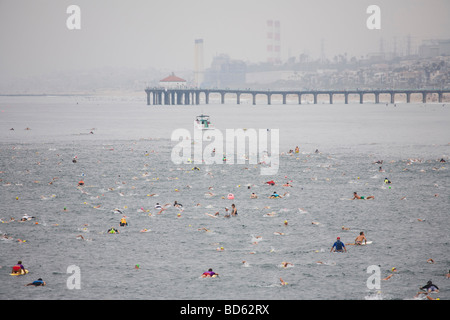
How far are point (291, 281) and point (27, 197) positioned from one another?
874 inches

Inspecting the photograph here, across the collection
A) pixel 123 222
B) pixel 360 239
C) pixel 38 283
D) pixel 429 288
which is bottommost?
pixel 429 288

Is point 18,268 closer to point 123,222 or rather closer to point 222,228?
point 123,222

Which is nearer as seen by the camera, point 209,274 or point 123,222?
point 209,274

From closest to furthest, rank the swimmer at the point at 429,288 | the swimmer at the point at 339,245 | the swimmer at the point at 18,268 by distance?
the swimmer at the point at 429,288 < the swimmer at the point at 18,268 < the swimmer at the point at 339,245

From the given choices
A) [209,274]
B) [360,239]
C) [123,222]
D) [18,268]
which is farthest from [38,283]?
[360,239]

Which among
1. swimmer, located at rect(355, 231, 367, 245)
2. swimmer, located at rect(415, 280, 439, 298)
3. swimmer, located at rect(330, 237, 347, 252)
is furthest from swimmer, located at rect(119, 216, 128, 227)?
swimmer, located at rect(415, 280, 439, 298)

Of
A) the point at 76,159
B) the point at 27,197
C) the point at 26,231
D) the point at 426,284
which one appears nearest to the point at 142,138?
the point at 76,159

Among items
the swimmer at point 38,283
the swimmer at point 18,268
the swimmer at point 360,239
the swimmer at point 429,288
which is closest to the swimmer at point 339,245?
the swimmer at point 360,239

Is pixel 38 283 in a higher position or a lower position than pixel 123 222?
lower

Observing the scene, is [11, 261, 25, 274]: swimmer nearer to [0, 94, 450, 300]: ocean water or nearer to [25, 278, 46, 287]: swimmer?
[0, 94, 450, 300]: ocean water

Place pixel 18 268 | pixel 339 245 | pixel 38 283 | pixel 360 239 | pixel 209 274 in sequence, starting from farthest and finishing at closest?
1. pixel 360 239
2. pixel 339 245
3. pixel 18 268
4. pixel 209 274
5. pixel 38 283

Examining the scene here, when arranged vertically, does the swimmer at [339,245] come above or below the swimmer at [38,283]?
above

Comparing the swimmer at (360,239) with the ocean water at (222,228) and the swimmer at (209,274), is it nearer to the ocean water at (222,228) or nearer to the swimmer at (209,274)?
Answer: the ocean water at (222,228)

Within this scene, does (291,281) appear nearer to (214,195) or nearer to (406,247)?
(406,247)
